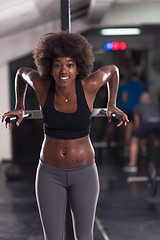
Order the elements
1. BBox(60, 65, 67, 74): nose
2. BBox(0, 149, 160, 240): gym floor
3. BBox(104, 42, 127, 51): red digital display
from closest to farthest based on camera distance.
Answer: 1. BBox(60, 65, 67, 74): nose
2. BBox(0, 149, 160, 240): gym floor
3. BBox(104, 42, 127, 51): red digital display

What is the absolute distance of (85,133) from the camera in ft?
5.49

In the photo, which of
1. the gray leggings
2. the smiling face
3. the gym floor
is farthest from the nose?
the gym floor

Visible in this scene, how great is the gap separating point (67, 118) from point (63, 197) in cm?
37

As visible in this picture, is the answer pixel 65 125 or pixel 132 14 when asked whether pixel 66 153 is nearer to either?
Answer: pixel 65 125

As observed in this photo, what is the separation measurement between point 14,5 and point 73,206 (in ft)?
8.22

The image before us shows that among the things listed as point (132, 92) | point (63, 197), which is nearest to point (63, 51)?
point (63, 197)

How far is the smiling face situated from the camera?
1546mm

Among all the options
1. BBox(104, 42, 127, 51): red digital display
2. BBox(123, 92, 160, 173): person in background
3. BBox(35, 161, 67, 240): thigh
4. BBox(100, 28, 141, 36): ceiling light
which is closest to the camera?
BBox(35, 161, 67, 240): thigh

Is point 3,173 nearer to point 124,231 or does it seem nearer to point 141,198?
point 141,198

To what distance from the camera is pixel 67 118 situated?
160cm

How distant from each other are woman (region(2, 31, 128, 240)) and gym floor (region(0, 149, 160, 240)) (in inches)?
50.8

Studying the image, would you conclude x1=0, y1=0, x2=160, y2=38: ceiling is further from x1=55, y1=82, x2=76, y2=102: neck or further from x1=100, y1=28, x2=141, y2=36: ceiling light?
x1=55, y1=82, x2=76, y2=102: neck

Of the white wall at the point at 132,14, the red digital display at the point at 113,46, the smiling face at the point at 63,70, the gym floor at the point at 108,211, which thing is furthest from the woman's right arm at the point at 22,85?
the red digital display at the point at 113,46

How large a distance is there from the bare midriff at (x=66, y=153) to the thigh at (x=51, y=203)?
64 millimetres
